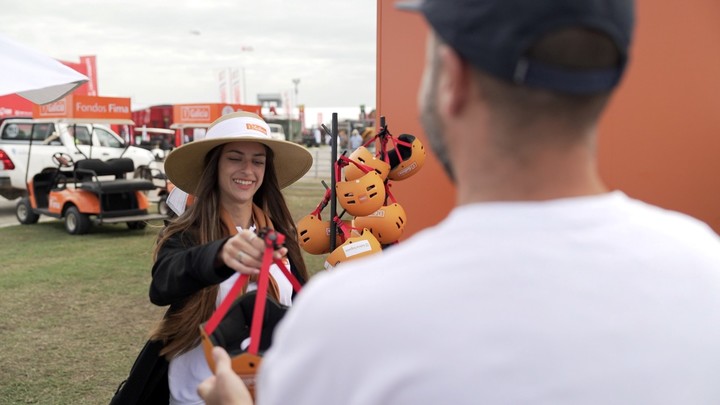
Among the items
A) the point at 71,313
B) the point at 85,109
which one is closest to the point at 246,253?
the point at 71,313

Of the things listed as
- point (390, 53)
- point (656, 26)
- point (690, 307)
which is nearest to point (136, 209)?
point (390, 53)

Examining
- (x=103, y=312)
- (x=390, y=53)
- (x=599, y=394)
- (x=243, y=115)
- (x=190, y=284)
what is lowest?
(x=103, y=312)

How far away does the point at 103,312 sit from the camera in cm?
607

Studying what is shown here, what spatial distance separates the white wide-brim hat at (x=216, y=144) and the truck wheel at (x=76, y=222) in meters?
7.96

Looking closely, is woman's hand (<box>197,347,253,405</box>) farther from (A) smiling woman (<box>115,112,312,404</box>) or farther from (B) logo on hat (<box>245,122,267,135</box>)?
(B) logo on hat (<box>245,122,267,135</box>)

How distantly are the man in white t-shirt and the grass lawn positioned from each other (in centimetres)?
241

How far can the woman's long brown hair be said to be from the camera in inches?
88.8

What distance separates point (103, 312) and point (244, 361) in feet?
17.4

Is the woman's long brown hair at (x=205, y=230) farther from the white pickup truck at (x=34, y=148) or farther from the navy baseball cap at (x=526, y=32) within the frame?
the white pickup truck at (x=34, y=148)

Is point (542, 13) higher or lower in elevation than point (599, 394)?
higher

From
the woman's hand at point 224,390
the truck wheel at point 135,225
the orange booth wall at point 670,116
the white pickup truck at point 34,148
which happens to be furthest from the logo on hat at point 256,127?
the white pickup truck at point 34,148

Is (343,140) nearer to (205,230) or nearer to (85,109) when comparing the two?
(85,109)

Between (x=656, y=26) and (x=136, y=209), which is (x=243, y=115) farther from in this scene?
(x=136, y=209)

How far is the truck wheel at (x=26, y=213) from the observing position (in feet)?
36.0
